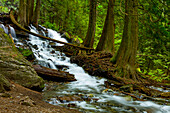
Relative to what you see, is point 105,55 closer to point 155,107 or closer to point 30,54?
point 30,54

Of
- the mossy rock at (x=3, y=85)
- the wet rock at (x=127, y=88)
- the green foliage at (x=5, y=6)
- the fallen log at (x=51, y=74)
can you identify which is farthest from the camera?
the green foliage at (x=5, y=6)

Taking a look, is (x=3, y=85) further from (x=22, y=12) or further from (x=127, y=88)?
(x=22, y=12)

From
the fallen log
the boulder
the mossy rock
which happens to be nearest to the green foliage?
the fallen log

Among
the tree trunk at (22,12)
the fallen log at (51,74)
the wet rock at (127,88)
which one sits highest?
the tree trunk at (22,12)

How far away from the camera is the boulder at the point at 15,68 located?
4.94 metres

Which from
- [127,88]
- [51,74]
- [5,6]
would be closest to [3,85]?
[51,74]

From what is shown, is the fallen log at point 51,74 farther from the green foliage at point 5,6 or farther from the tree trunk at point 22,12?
the green foliage at point 5,6

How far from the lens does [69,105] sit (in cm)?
480

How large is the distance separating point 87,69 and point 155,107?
5.72 m

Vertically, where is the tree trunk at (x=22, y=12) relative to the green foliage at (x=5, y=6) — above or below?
below

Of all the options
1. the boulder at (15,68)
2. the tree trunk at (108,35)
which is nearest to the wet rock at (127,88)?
the boulder at (15,68)

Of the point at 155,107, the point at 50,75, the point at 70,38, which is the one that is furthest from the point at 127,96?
the point at 70,38

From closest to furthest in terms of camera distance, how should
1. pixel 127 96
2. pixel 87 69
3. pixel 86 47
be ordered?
pixel 127 96, pixel 87 69, pixel 86 47

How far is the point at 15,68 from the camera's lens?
5133mm
